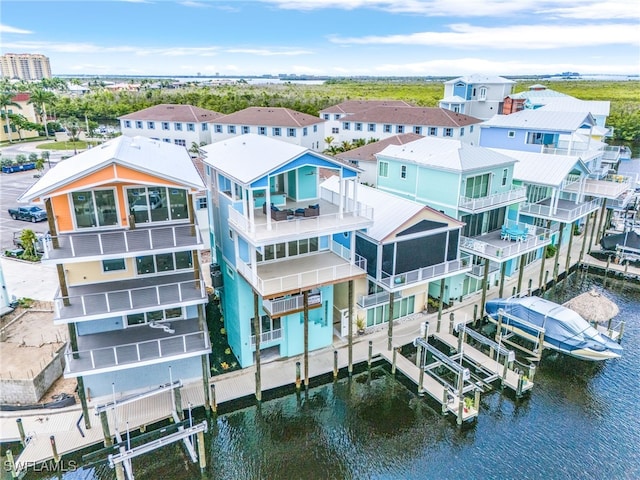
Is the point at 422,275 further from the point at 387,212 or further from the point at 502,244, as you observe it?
the point at 502,244

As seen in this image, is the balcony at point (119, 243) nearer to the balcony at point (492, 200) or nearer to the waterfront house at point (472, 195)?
the waterfront house at point (472, 195)

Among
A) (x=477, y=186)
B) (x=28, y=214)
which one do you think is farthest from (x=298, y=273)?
(x=28, y=214)

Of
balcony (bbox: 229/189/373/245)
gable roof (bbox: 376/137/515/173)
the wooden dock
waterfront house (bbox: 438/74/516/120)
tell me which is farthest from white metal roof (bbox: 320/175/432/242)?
waterfront house (bbox: 438/74/516/120)

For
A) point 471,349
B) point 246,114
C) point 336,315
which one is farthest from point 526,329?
point 246,114

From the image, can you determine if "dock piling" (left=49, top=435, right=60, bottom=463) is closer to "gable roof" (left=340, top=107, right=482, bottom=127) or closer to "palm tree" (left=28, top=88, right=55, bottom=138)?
"gable roof" (left=340, top=107, right=482, bottom=127)

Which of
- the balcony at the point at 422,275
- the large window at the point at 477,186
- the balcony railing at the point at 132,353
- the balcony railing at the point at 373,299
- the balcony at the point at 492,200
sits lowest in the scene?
the balcony railing at the point at 373,299

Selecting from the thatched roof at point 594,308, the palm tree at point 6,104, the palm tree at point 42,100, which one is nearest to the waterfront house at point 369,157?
the thatched roof at point 594,308
